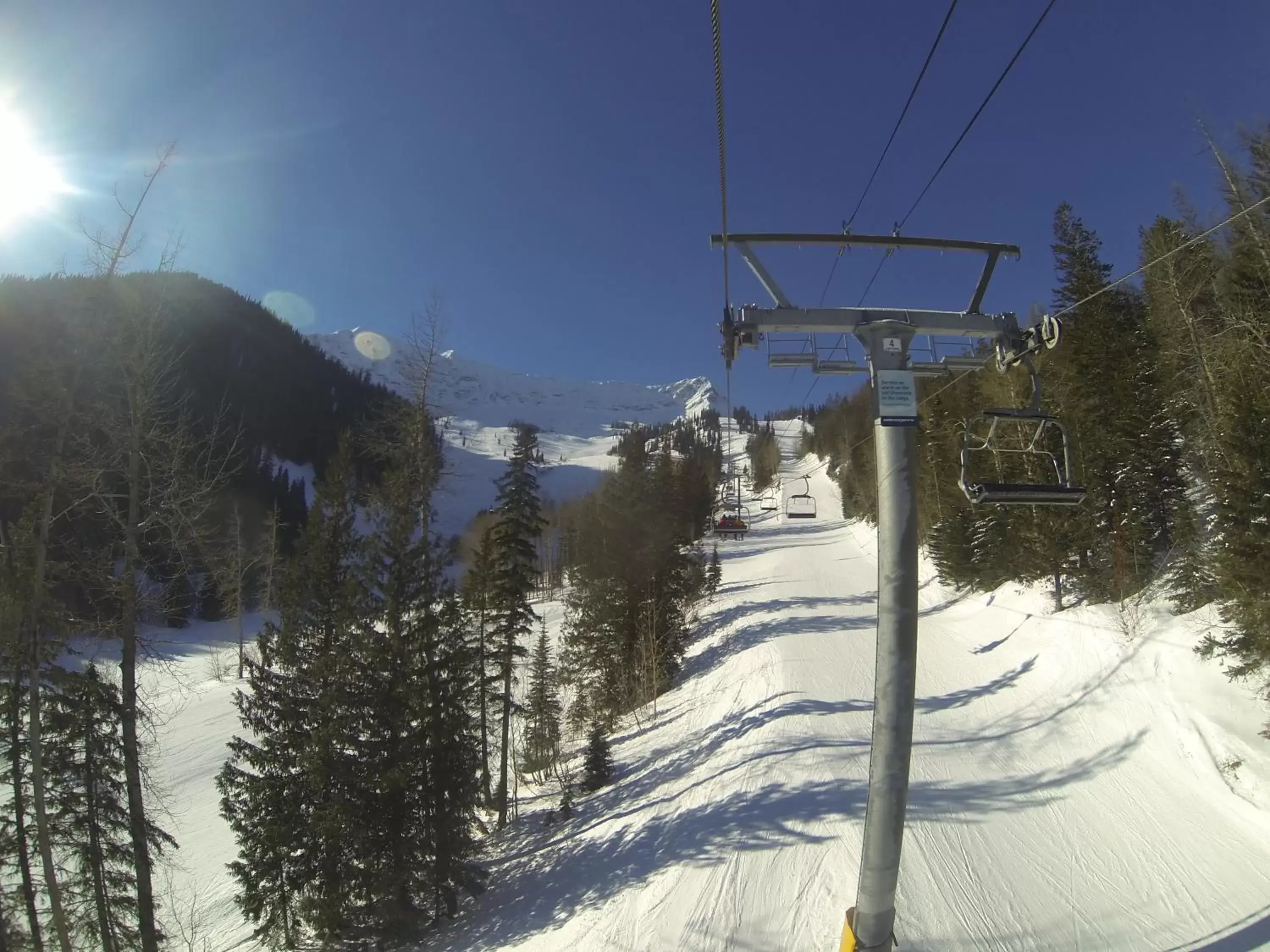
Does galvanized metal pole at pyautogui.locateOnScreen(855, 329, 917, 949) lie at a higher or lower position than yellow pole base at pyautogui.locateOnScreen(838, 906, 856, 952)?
higher

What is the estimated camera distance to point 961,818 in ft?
28.3

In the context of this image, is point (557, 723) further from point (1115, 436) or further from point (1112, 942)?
point (1115, 436)

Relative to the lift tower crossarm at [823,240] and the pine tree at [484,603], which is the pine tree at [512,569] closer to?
the pine tree at [484,603]

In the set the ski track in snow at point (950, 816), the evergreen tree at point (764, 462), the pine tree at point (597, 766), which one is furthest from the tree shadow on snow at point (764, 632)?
the evergreen tree at point (764, 462)

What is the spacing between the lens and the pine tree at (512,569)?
1905 centimetres

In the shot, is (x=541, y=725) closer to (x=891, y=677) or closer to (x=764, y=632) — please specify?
(x=764, y=632)

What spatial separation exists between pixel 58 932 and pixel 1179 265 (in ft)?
103

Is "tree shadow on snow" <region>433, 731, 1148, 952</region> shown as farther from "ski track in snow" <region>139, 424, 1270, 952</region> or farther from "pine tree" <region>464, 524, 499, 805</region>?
"pine tree" <region>464, 524, 499, 805</region>

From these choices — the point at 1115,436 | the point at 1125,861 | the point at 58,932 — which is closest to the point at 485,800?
the point at 58,932

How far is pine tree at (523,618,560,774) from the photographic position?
Result: 73.0ft

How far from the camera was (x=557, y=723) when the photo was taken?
2434 cm

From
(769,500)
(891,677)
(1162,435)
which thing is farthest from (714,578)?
(769,500)

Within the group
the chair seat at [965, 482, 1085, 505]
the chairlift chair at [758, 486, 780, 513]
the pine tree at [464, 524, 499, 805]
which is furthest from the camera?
the chairlift chair at [758, 486, 780, 513]

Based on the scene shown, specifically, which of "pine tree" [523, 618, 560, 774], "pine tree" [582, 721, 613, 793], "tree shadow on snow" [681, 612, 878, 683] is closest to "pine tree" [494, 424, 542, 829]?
"pine tree" [523, 618, 560, 774]
